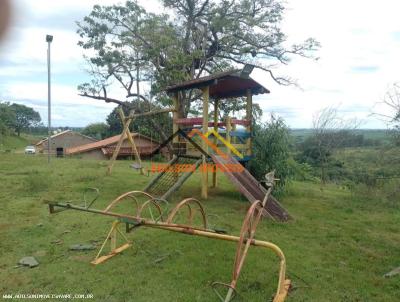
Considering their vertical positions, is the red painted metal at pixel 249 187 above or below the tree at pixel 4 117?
below

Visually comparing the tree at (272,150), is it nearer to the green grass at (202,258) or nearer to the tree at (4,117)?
the green grass at (202,258)

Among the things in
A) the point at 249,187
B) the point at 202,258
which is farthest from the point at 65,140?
the point at 202,258

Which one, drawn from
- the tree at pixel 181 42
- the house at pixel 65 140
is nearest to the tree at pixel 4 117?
the house at pixel 65 140

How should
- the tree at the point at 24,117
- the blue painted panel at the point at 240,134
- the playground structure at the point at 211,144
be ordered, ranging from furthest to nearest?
the tree at the point at 24,117
the blue painted panel at the point at 240,134
the playground structure at the point at 211,144

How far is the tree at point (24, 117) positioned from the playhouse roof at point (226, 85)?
72285 mm

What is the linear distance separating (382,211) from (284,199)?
2268 millimetres

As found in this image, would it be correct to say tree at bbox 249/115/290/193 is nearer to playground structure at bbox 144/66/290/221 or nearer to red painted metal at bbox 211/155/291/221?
playground structure at bbox 144/66/290/221

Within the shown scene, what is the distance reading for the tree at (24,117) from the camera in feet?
239

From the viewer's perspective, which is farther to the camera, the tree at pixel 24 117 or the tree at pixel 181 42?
the tree at pixel 24 117

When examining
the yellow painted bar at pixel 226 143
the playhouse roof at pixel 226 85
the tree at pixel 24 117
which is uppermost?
the tree at pixel 24 117

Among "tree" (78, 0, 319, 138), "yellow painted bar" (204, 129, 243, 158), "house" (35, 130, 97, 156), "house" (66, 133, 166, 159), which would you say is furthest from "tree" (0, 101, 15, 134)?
"yellow painted bar" (204, 129, 243, 158)

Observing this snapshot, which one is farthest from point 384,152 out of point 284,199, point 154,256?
point 154,256

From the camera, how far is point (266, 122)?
8641 millimetres

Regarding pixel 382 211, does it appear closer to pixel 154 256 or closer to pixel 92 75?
pixel 154 256
